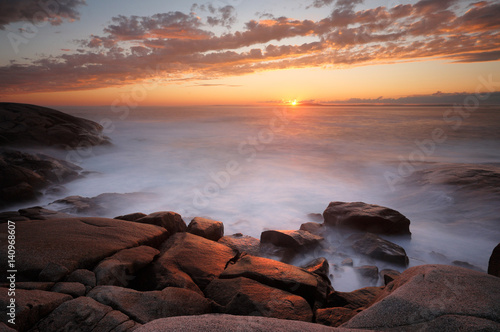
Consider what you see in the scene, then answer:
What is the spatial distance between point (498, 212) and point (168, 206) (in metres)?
10.1

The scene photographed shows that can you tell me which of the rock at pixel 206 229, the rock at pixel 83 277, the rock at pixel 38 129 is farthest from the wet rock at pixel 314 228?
the rock at pixel 38 129

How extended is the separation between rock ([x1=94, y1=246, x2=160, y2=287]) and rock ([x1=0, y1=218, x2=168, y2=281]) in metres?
0.17

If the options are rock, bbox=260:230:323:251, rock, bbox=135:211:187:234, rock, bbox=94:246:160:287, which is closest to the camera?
rock, bbox=94:246:160:287

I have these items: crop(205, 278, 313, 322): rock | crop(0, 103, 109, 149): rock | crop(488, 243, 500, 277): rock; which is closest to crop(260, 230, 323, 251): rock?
crop(205, 278, 313, 322): rock

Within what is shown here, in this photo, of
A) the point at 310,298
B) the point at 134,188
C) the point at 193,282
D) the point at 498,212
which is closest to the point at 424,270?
the point at 310,298

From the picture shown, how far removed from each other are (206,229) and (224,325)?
286cm

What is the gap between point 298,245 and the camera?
519cm

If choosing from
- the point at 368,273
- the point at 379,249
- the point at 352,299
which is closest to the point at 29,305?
the point at 352,299

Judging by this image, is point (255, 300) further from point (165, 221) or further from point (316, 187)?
point (316, 187)

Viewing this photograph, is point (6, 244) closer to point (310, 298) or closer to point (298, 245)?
point (310, 298)

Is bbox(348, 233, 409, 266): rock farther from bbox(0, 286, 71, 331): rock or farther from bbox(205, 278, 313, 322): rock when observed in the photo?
bbox(0, 286, 71, 331): rock

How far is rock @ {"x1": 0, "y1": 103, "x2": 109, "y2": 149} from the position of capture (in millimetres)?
12797

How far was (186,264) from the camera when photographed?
11.8 ft

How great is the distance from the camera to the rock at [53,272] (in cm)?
276
